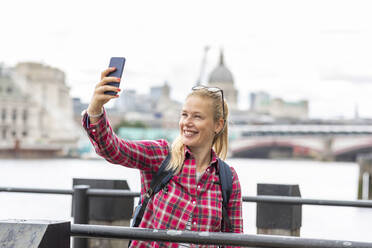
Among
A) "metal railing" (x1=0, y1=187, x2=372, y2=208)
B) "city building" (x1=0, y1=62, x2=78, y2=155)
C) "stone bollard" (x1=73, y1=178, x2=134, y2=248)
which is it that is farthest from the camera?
"city building" (x1=0, y1=62, x2=78, y2=155)

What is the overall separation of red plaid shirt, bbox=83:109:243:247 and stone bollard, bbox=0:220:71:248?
277 millimetres

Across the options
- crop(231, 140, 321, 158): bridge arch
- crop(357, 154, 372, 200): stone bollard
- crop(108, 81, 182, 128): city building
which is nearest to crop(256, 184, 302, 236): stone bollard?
crop(357, 154, 372, 200): stone bollard

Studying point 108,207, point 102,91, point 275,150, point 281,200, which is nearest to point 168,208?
point 102,91

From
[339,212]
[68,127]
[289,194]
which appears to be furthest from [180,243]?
[68,127]

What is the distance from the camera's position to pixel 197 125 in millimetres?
1804

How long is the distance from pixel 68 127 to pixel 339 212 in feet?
221

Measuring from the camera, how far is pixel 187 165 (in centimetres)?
180

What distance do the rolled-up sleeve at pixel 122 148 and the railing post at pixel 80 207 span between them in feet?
4.53

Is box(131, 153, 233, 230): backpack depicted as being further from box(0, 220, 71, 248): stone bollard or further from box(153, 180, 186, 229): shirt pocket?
box(0, 220, 71, 248): stone bollard

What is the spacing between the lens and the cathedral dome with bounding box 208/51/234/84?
386 feet

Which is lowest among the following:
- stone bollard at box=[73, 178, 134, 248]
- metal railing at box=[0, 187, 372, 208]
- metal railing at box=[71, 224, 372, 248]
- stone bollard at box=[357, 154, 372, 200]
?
stone bollard at box=[357, 154, 372, 200]

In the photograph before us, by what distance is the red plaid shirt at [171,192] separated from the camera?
172 cm

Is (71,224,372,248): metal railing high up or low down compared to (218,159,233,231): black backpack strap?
down

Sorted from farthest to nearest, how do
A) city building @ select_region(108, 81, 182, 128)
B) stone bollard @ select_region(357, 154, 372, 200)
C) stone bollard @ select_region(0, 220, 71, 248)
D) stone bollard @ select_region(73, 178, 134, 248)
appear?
city building @ select_region(108, 81, 182, 128), stone bollard @ select_region(357, 154, 372, 200), stone bollard @ select_region(73, 178, 134, 248), stone bollard @ select_region(0, 220, 71, 248)
